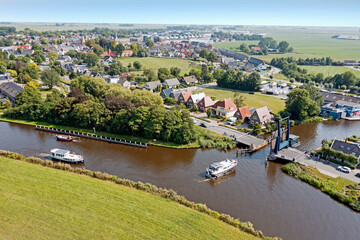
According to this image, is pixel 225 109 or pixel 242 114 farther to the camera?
pixel 225 109

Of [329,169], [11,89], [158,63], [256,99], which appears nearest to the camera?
[329,169]

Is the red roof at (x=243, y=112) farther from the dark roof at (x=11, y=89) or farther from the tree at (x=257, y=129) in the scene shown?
the dark roof at (x=11, y=89)

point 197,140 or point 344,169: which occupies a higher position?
point 197,140

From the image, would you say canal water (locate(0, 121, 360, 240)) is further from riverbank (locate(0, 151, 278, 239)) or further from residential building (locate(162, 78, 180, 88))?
residential building (locate(162, 78, 180, 88))

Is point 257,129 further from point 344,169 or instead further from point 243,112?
point 344,169

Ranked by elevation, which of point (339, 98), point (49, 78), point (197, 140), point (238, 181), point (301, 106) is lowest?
point (238, 181)

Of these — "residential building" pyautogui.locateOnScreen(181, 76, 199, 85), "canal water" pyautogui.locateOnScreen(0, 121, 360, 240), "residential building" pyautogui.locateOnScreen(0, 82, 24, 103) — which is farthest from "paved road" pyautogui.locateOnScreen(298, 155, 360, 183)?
"residential building" pyautogui.locateOnScreen(0, 82, 24, 103)

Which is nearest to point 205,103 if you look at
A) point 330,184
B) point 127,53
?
point 330,184

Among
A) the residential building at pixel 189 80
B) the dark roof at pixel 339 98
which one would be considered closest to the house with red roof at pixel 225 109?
the dark roof at pixel 339 98
